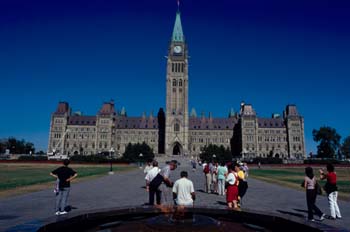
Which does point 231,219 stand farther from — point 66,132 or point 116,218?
point 66,132

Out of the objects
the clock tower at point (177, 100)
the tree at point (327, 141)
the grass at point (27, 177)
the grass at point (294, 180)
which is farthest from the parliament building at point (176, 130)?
the grass at point (294, 180)

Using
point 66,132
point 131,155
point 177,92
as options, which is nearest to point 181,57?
point 177,92

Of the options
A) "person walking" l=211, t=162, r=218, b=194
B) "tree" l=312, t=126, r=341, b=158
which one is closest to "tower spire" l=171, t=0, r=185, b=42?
"tree" l=312, t=126, r=341, b=158

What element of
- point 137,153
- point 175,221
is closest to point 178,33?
point 137,153

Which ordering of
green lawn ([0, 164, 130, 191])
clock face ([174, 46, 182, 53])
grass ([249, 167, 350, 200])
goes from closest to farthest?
grass ([249, 167, 350, 200]) < green lawn ([0, 164, 130, 191]) < clock face ([174, 46, 182, 53])

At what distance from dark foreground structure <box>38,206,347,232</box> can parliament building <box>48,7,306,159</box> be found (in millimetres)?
100705

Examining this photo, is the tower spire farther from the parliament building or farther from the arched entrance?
the arched entrance

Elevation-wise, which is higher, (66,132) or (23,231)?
(66,132)

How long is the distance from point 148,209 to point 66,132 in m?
121

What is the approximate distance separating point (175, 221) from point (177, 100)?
347 ft

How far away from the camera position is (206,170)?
19.8 meters

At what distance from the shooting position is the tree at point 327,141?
104 meters

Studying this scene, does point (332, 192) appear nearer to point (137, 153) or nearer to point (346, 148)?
point (137, 153)

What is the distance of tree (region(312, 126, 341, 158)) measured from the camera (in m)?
104
